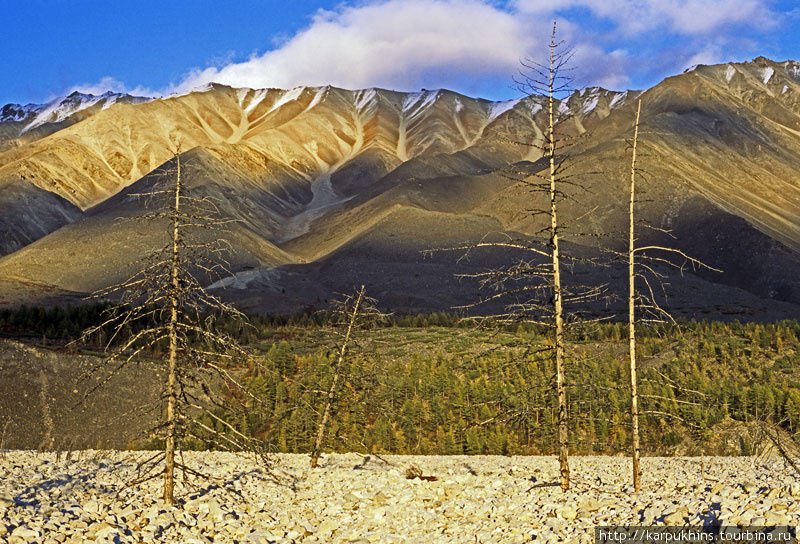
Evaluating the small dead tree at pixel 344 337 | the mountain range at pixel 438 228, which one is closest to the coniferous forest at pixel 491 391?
the small dead tree at pixel 344 337

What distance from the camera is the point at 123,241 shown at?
392 feet

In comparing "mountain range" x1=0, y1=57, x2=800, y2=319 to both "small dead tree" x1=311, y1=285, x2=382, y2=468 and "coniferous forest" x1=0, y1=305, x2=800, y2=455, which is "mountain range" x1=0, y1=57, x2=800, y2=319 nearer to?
"coniferous forest" x1=0, y1=305, x2=800, y2=455

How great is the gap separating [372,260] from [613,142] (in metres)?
74.9

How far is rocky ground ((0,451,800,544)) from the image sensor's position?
12.5 metres

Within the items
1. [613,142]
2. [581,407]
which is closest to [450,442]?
[581,407]

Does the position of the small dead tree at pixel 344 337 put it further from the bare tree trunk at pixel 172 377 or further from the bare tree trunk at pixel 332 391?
the bare tree trunk at pixel 172 377

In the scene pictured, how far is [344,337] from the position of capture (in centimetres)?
2338

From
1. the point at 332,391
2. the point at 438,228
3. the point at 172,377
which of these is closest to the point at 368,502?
the point at 172,377

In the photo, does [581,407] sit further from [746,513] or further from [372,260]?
[372,260]


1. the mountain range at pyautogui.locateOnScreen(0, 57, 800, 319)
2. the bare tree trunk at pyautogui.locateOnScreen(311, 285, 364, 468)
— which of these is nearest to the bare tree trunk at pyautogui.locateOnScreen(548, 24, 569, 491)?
the bare tree trunk at pyautogui.locateOnScreen(311, 285, 364, 468)

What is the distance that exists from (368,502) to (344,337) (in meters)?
7.40

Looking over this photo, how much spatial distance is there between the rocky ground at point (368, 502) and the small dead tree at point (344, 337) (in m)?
1.51

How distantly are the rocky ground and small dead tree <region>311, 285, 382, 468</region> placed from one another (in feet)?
4.95

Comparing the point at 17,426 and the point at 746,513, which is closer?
the point at 746,513
